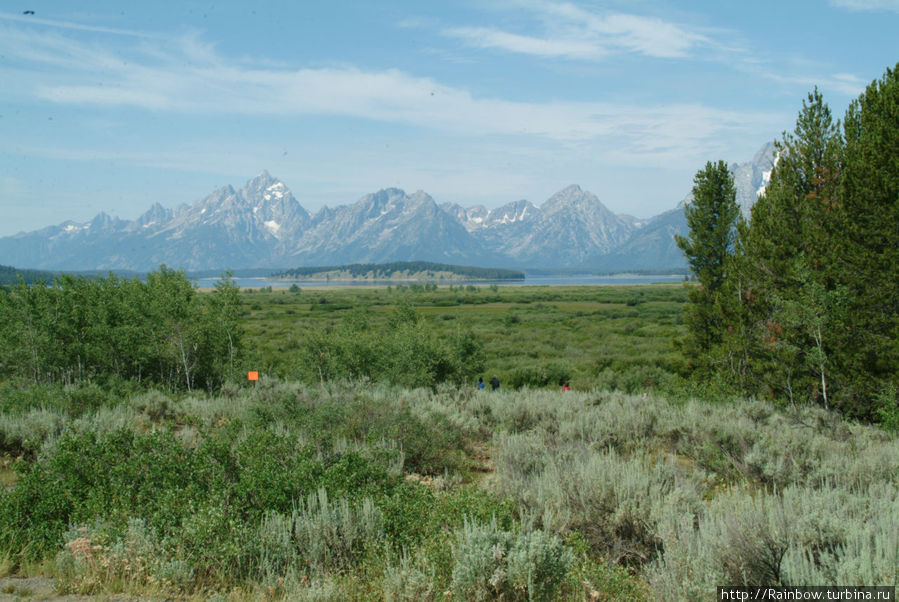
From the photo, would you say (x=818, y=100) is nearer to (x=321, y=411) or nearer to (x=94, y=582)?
(x=321, y=411)

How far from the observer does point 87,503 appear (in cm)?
539

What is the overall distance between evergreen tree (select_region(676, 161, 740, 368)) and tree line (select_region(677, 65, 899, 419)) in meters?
1.78

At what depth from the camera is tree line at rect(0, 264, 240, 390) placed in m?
18.7

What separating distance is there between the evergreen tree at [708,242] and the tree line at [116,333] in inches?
763

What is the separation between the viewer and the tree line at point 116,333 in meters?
18.7

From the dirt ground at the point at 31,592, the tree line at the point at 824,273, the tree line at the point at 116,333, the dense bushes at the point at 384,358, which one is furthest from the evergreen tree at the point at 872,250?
the tree line at the point at 116,333

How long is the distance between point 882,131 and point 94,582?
16553 mm

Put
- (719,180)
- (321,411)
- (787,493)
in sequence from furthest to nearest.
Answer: (719,180) → (321,411) → (787,493)

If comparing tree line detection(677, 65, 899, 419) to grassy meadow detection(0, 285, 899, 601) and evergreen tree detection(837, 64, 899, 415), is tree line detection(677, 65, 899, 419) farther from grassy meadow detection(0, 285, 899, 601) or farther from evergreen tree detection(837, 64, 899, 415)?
grassy meadow detection(0, 285, 899, 601)

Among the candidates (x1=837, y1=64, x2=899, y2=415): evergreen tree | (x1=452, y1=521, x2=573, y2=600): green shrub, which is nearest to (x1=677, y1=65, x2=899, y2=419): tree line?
(x1=837, y1=64, x2=899, y2=415): evergreen tree

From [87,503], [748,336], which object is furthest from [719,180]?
[87,503]

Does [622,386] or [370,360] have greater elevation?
[370,360]

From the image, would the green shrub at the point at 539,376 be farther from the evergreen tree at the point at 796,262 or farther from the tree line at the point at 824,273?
the evergreen tree at the point at 796,262

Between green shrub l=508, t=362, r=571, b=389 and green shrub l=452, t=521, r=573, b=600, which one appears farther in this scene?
green shrub l=508, t=362, r=571, b=389
